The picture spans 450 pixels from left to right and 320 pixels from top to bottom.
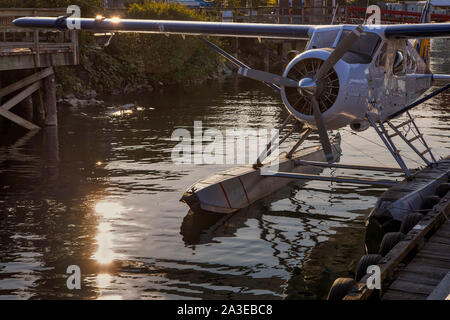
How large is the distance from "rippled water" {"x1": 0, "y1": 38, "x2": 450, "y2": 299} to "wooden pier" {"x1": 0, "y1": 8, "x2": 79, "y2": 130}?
1.62 metres

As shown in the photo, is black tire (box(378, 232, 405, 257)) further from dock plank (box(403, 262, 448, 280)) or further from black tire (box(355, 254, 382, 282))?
dock plank (box(403, 262, 448, 280))

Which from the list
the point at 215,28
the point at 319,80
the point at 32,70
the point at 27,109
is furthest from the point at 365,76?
the point at 32,70

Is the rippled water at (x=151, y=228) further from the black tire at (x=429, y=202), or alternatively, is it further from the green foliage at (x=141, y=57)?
the green foliage at (x=141, y=57)

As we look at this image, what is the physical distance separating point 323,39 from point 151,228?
4.90 metres

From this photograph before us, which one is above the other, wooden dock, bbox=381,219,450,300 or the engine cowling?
the engine cowling

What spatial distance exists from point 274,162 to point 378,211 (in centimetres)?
432

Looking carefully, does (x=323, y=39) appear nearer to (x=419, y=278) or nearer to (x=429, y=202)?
(x=429, y=202)

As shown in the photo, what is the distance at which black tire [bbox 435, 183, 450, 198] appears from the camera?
11.9 metres

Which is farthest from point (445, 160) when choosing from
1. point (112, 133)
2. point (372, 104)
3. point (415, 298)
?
point (112, 133)

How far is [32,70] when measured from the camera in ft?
78.6

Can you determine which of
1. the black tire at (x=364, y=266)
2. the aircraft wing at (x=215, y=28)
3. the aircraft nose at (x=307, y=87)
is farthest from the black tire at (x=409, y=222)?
the aircraft wing at (x=215, y=28)

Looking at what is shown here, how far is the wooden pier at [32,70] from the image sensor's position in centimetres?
1998

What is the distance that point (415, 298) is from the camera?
6.95 metres

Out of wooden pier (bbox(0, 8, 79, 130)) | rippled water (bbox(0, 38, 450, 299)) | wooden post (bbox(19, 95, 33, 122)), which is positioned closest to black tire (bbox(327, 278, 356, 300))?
rippled water (bbox(0, 38, 450, 299))
